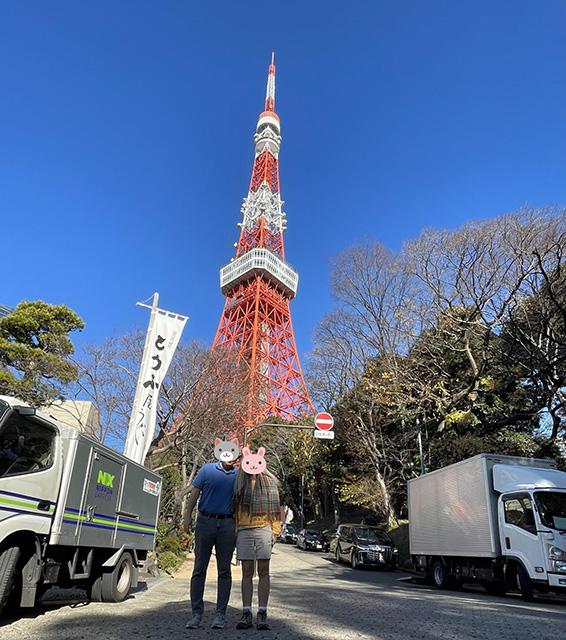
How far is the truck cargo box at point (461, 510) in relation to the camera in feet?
31.4

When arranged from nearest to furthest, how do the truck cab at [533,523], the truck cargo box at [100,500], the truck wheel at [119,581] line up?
the truck cargo box at [100,500]
the truck wheel at [119,581]
the truck cab at [533,523]

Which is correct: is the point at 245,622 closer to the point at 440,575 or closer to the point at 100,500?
the point at 100,500

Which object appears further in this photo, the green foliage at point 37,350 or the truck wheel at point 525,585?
the green foliage at point 37,350

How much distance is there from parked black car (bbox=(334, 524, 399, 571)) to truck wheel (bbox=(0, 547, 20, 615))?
1352 centimetres

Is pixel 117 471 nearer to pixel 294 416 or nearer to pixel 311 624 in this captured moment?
pixel 311 624

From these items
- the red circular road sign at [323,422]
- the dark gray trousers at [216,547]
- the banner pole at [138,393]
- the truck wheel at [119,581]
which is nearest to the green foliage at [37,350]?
the banner pole at [138,393]

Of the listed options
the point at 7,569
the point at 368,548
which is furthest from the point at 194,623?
the point at 368,548

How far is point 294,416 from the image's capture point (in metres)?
36.7

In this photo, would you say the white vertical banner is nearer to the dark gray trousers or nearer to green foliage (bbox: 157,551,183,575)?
green foliage (bbox: 157,551,183,575)

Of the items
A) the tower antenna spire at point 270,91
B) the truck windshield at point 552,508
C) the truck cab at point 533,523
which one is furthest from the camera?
the tower antenna spire at point 270,91

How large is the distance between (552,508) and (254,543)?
21.7 feet

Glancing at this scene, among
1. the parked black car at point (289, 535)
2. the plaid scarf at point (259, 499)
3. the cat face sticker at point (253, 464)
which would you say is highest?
the cat face sticker at point (253, 464)

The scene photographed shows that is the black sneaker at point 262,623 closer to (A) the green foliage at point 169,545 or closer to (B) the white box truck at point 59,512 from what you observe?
(B) the white box truck at point 59,512

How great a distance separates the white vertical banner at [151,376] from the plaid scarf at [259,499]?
22.8 feet
